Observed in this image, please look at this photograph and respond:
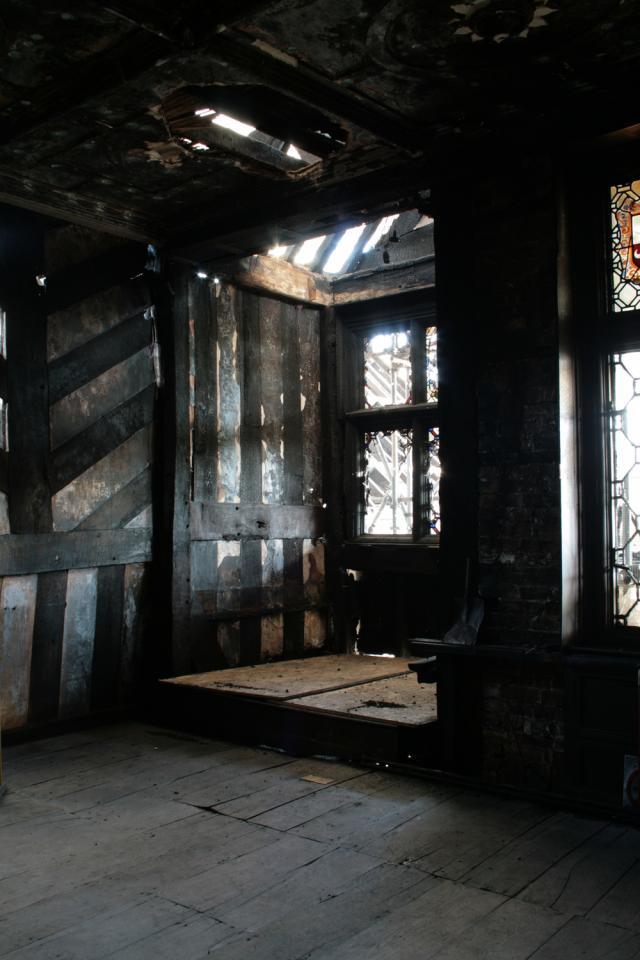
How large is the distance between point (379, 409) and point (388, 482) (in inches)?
22.1

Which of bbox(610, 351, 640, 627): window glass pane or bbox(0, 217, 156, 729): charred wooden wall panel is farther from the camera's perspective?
bbox(0, 217, 156, 729): charred wooden wall panel

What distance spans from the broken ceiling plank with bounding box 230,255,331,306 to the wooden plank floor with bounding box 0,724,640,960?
342 centimetres

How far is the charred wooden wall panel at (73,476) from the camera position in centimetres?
471

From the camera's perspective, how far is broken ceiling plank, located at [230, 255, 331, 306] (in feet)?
19.8

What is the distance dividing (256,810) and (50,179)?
3.41m

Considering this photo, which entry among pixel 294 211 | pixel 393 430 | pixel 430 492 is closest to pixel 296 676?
pixel 430 492

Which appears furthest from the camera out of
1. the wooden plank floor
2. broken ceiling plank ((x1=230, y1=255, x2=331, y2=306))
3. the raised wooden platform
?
broken ceiling plank ((x1=230, y1=255, x2=331, y2=306))

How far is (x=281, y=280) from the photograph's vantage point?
6.29 m

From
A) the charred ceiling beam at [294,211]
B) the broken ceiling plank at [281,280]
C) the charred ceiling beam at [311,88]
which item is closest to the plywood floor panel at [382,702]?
the charred ceiling beam at [294,211]

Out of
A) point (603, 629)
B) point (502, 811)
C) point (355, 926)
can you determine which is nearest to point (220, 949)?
point (355, 926)

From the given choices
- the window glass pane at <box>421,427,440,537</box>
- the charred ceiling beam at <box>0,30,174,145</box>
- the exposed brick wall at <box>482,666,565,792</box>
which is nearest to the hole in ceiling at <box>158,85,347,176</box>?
the charred ceiling beam at <box>0,30,174,145</box>

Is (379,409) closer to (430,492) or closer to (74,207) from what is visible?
(430,492)

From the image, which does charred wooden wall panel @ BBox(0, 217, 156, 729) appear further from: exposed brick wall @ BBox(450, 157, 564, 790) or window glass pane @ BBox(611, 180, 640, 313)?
window glass pane @ BBox(611, 180, 640, 313)

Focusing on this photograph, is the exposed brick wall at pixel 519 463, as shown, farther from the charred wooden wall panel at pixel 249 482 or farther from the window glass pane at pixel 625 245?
the charred wooden wall panel at pixel 249 482
